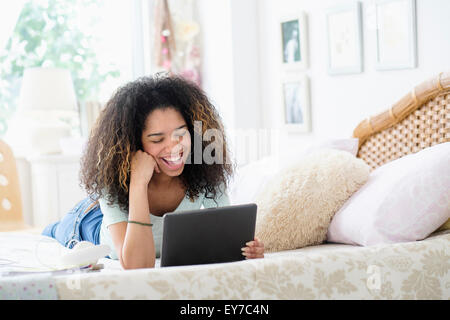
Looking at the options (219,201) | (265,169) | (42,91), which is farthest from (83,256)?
(42,91)

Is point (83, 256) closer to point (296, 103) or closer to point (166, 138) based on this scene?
point (166, 138)

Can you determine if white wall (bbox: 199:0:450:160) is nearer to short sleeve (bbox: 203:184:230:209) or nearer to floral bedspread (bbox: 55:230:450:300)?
short sleeve (bbox: 203:184:230:209)

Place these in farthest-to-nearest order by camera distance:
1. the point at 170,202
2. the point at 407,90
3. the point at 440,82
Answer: the point at 407,90 < the point at 440,82 < the point at 170,202

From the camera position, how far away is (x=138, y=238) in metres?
1.58

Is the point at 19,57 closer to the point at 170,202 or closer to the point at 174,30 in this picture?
the point at 174,30

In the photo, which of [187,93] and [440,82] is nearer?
[187,93]

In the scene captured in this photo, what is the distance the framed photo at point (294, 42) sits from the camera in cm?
305

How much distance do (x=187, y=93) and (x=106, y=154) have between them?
1.06 ft

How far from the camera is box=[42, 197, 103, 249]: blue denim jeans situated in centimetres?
202

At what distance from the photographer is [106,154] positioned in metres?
1.68

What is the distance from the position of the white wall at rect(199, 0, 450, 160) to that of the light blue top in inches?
39.2

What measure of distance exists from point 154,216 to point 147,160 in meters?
0.23

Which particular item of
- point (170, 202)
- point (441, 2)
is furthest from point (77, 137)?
point (441, 2)
